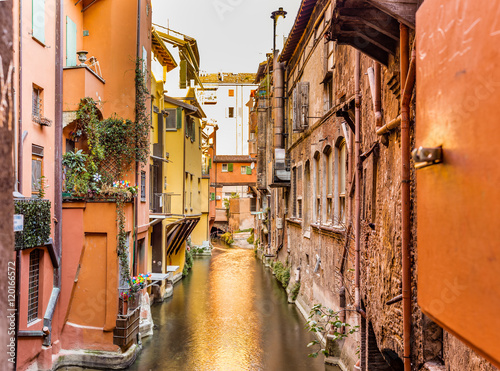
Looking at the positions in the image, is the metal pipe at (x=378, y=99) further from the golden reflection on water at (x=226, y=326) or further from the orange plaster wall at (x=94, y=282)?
the golden reflection on water at (x=226, y=326)

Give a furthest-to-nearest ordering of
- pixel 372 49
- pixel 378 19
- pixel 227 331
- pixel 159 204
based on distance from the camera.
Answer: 1. pixel 159 204
2. pixel 227 331
3. pixel 372 49
4. pixel 378 19

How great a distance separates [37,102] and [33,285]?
4.20 metres

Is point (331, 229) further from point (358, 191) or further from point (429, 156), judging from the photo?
point (429, 156)

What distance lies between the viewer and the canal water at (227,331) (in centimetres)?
1196

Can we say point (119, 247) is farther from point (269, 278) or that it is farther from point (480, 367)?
point (269, 278)

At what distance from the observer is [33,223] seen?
9.10 meters

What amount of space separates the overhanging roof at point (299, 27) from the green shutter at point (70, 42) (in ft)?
25.5

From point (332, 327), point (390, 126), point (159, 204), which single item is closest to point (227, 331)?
point (332, 327)

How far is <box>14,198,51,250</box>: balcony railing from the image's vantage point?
859 cm

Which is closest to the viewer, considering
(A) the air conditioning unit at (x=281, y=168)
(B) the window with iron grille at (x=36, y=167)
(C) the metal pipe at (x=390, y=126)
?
(C) the metal pipe at (x=390, y=126)

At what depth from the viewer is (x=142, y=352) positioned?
1265cm

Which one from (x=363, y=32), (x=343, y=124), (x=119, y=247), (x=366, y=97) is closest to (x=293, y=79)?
(x=343, y=124)

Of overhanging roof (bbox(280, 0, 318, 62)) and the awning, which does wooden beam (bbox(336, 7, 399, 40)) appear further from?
the awning

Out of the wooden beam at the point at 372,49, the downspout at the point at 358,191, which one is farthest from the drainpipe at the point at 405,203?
the downspout at the point at 358,191
